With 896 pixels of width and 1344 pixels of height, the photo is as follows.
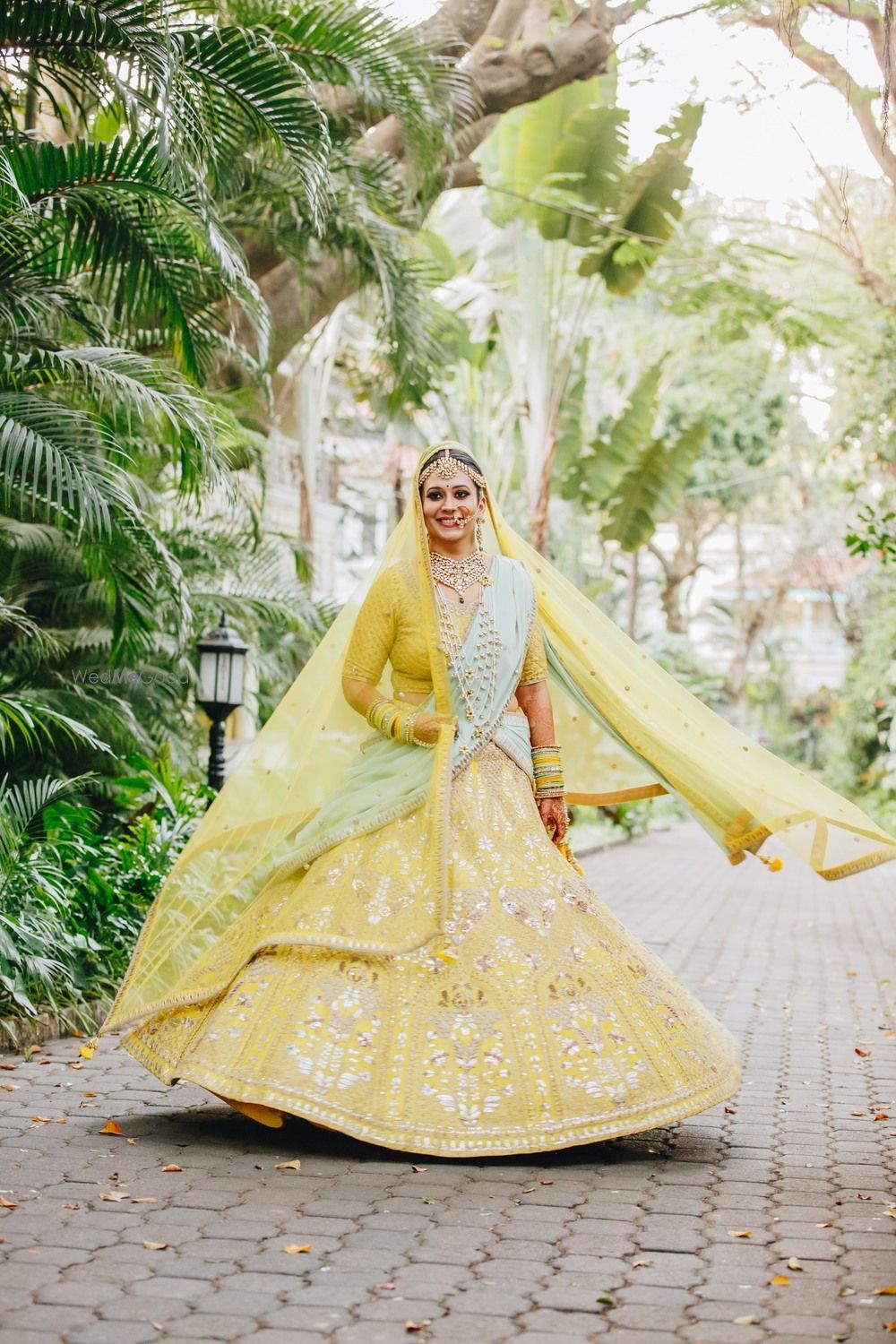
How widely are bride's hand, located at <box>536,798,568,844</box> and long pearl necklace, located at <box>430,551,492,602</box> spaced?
29.5 inches

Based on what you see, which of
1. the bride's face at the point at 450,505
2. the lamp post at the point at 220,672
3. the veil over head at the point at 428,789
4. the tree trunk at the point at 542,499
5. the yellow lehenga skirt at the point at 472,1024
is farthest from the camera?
the tree trunk at the point at 542,499

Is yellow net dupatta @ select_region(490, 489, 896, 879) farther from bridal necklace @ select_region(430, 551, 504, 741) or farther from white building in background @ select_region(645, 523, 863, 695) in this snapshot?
white building in background @ select_region(645, 523, 863, 695)

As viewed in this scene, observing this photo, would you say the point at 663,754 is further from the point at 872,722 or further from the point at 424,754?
the point at 872,722

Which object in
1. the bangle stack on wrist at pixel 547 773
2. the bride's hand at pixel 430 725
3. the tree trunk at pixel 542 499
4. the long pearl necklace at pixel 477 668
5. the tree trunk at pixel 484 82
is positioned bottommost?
the bangle stack on wrist at pixel 547 773

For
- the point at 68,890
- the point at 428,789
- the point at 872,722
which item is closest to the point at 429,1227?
the point at 428,789

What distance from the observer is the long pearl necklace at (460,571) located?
17.1 ft

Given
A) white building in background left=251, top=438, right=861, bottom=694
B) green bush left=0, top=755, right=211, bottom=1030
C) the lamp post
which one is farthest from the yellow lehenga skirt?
white building in background left=251, top=438, right=861, bottom=694

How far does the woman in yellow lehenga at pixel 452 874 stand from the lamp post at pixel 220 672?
3.04m

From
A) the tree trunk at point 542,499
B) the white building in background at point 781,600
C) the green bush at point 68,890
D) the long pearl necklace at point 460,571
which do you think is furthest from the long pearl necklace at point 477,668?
the white building in background at point 781,600

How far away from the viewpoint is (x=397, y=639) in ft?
17.2

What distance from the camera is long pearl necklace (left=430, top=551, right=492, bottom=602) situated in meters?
5.22

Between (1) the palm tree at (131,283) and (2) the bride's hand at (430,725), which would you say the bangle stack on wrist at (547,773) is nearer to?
(2) the bride's hand at (430,725)

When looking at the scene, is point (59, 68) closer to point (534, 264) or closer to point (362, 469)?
point (534, 264)

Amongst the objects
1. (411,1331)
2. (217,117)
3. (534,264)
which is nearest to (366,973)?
(411,1331)
